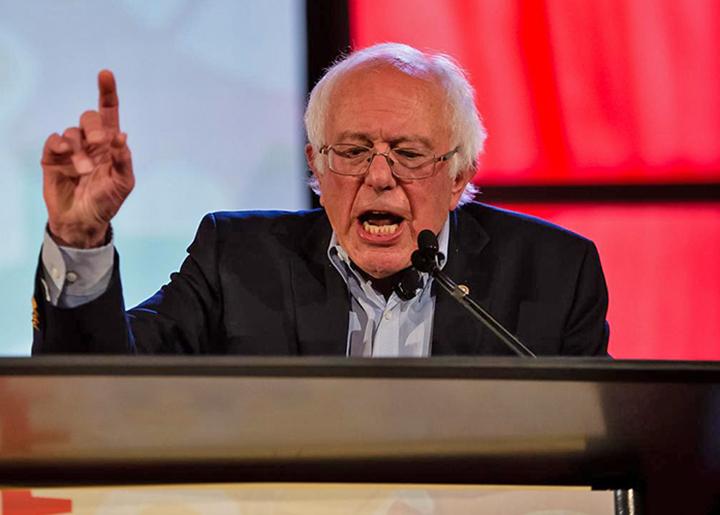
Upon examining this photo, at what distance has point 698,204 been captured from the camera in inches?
108

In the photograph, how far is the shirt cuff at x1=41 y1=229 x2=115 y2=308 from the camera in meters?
1.28

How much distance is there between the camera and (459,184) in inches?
73.1

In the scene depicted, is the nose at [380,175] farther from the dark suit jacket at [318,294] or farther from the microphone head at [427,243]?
the microphone head at [427,243]

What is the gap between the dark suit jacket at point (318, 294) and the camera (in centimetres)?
174

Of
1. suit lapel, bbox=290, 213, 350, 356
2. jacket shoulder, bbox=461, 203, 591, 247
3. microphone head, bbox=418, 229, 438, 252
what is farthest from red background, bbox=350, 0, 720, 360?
microphone head, bbox=418, 229, 438, 252

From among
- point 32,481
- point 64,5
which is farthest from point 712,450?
point 64,5

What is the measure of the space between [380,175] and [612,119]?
1168 millimetres

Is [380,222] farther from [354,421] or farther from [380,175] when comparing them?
[354,421]

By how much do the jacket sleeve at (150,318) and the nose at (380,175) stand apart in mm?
303

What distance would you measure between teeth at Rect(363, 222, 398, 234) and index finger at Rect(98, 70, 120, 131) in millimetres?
576

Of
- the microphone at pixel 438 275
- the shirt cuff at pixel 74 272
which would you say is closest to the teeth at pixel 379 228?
the microphone at pixel 438 275

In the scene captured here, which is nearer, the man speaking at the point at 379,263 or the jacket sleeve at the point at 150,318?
the jacket sleeve at the point at 150,318

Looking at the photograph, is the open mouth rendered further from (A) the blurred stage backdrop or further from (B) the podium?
(B) the podium

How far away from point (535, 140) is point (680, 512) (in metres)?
2.08
